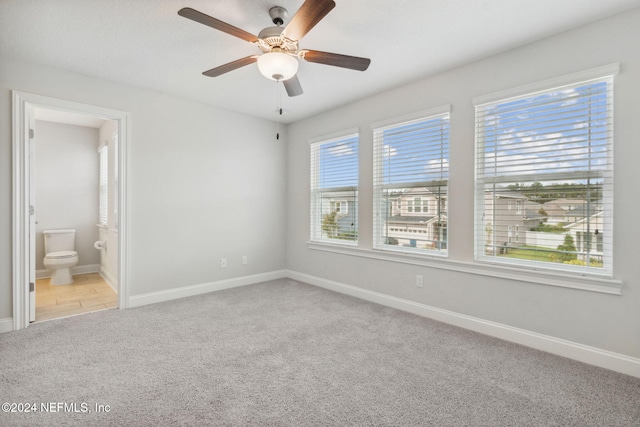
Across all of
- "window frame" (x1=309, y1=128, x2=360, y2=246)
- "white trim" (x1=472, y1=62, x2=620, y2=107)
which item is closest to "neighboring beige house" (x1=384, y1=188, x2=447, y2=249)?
"window frame" (x1=309, y1=128, x2=360, y2=246)

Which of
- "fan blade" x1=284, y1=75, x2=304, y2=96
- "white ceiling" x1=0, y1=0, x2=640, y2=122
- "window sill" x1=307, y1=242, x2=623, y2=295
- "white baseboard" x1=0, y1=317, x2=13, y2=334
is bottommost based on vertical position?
"white baseboard" x1=0, y1=317, x2=13, y2=334

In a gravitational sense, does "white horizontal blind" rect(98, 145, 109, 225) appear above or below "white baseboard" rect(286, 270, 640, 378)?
above

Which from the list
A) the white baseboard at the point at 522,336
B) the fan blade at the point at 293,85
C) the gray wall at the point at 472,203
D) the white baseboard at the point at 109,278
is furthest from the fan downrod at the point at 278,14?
the white baseboard at the point at 109,278

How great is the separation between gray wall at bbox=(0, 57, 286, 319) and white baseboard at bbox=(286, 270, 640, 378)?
195 cm

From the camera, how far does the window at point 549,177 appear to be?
89.6 inches

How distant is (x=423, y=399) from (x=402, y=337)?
90 centimetres

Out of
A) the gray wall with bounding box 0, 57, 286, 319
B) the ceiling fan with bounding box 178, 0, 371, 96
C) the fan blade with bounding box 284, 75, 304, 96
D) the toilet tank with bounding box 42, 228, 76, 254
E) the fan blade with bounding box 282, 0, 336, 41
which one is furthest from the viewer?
the toilet tank with bounding box 42, 228, 76, 254

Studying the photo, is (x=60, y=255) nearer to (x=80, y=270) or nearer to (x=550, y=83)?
(x=80, y=270)

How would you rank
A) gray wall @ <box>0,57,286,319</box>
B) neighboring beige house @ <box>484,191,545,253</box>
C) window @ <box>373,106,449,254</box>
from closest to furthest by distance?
1. neighboring beige house @ <box>484,191,545,253</box>
2. gray wall @ <box>0,57,286,319</box>
3. window @ <box>373,106,449,254</box>

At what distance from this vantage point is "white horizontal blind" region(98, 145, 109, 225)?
4.94 m

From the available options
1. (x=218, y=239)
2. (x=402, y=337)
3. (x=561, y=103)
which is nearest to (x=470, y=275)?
(x=402, y=337)

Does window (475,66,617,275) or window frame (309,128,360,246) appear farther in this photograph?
window frame (309,128,360,246)

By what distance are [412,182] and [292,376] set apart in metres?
2.33

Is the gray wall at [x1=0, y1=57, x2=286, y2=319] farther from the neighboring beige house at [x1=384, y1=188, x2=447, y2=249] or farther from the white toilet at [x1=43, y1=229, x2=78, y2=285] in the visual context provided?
the neighboring beige house at [x1=384, y1=188, x2=447, y2=249]
